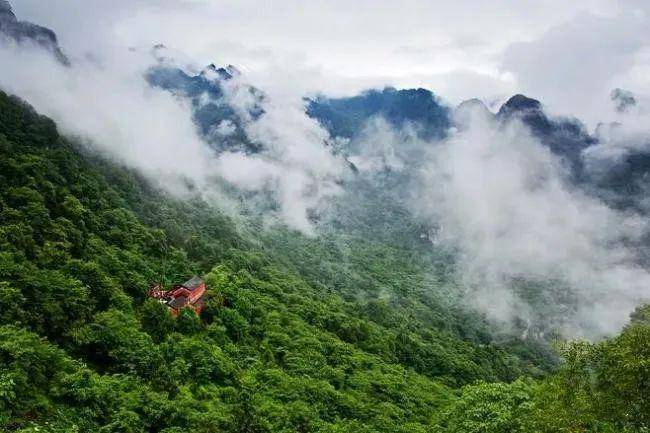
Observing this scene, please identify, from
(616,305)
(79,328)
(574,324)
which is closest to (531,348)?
(574,324)

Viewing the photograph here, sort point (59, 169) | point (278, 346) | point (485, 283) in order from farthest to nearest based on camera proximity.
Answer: point (485, 283)
point (59, 169)
point (278, 346)

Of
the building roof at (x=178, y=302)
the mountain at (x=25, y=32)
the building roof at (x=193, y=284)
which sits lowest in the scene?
the building roof at (x=178, y=302)

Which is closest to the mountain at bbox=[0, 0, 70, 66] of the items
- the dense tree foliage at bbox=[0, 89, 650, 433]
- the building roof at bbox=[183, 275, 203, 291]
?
the dense tree foliage at bbox=[0, 89, 650, 433]

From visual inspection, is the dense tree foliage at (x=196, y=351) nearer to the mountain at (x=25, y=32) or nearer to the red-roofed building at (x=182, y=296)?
the red-roofed building at (x=182, y=296)

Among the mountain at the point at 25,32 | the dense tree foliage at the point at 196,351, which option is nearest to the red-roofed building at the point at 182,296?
Result: the dense tree foliage at the point at 196,351

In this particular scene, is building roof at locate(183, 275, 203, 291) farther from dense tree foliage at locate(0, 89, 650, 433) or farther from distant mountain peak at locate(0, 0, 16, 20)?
distant mountain peak at locate(0, 0, 16, 20)

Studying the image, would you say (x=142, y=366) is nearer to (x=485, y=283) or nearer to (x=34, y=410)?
(x=34, y=410)

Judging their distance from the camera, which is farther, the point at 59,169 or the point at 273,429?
the point at 59,169
